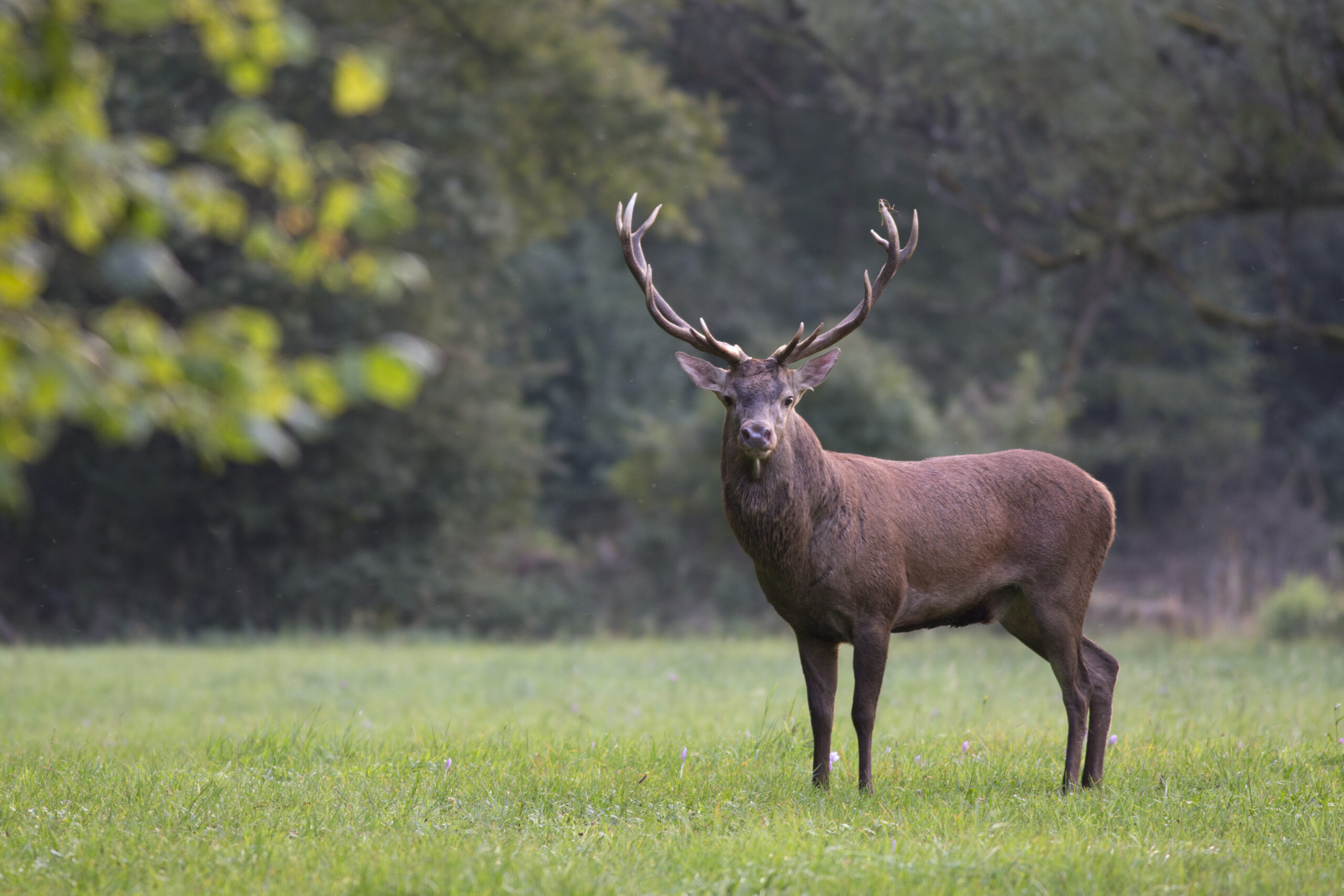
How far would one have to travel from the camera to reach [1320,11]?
12.3 metres

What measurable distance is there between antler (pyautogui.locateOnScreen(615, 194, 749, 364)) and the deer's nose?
0.37 m

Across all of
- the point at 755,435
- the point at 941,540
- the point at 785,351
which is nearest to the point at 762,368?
the point at 785,351

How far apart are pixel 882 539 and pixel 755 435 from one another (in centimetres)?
80

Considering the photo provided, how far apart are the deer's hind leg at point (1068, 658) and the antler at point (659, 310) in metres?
1.74

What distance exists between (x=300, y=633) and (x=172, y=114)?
6747 mm

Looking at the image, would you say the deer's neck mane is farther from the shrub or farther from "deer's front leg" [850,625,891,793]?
the shrub

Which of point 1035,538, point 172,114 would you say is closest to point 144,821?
point 1035,538

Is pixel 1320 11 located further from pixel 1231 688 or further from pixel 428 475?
Result: pixel 428 475

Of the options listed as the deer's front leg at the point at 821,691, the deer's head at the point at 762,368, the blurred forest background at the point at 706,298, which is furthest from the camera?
the blurred forest background at the point at 706,298

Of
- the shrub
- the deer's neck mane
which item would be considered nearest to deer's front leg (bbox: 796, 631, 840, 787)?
the deer's neck mane

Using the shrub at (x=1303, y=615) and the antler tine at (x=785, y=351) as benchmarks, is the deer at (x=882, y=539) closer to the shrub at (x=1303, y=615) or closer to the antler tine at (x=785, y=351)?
the antler tine at (x=785, y=351)

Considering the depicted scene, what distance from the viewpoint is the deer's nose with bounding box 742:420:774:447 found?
17.2ft

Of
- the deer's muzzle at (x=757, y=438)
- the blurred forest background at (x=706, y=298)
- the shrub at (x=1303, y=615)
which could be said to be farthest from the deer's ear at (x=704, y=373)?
the shrub at (x=1303, y=615)

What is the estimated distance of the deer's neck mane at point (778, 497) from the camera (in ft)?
18.1
